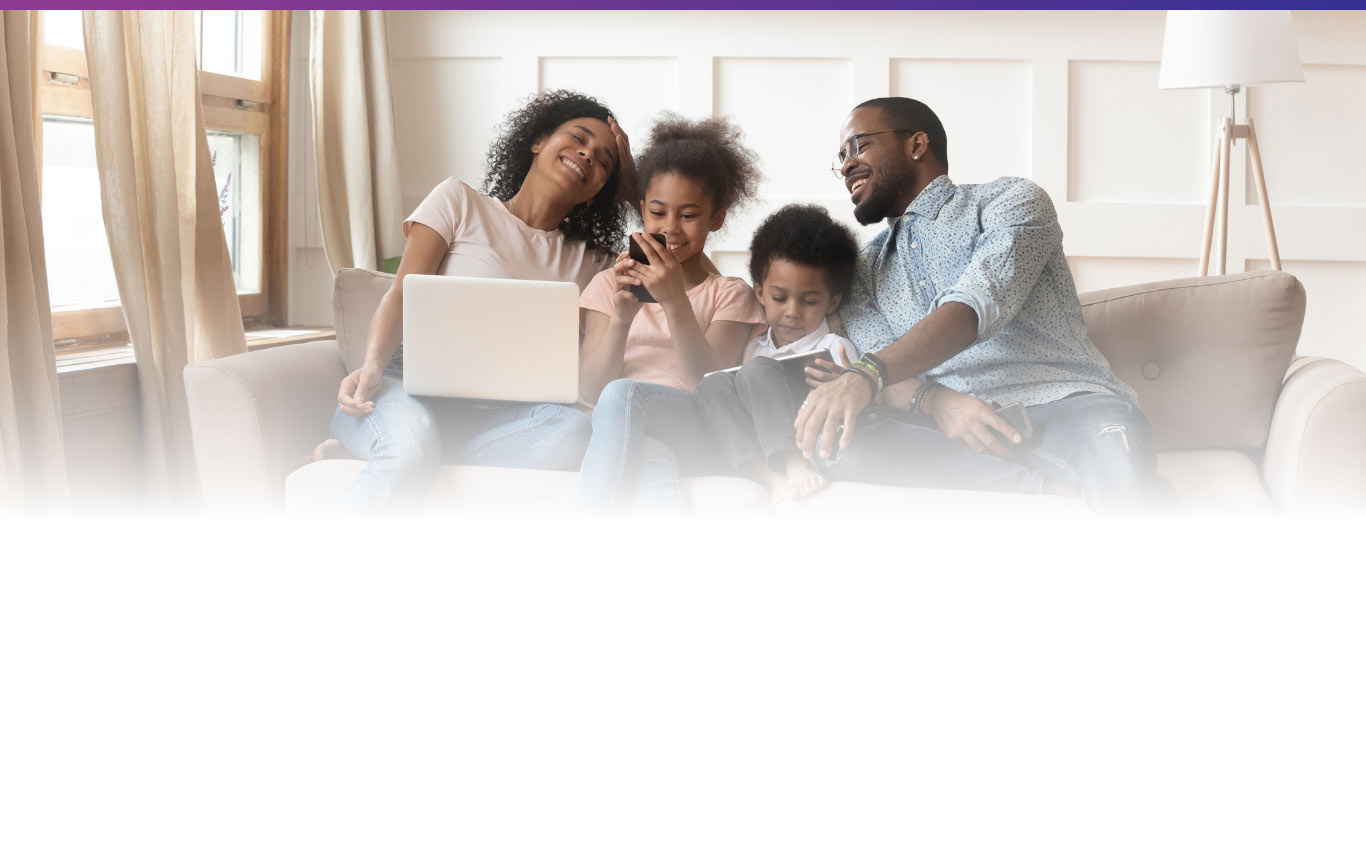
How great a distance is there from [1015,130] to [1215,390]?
2.14 m

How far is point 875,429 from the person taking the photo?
1713mm

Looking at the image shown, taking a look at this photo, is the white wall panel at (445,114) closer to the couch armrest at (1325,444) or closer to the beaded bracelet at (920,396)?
the beaded bracelet at (920,396)

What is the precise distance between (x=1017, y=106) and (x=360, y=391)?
2.68 m

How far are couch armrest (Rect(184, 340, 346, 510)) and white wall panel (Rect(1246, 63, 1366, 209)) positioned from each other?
3.19m

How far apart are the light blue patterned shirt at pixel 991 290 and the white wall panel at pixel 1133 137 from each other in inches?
81.0

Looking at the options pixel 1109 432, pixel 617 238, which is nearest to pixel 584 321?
pixel 617 238

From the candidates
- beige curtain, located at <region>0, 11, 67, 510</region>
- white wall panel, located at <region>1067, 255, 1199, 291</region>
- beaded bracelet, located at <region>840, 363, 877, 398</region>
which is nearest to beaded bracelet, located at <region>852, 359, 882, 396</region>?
beaded bracelet, located at <region>840, 363, 877, 398</region>

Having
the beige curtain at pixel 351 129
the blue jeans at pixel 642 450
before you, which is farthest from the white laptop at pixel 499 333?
the beige curtain at pixel 351 129

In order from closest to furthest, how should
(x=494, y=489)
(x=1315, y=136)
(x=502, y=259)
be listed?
(x=494, y=489), (x=502, y=259), (x=1315, y=136)

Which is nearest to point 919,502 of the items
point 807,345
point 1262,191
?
point 807,345

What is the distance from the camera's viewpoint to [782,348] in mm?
1869

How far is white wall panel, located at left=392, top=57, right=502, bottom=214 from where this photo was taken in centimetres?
381

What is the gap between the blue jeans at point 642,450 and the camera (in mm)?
1629

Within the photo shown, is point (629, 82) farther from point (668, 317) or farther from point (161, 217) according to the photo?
point (668, 317)
